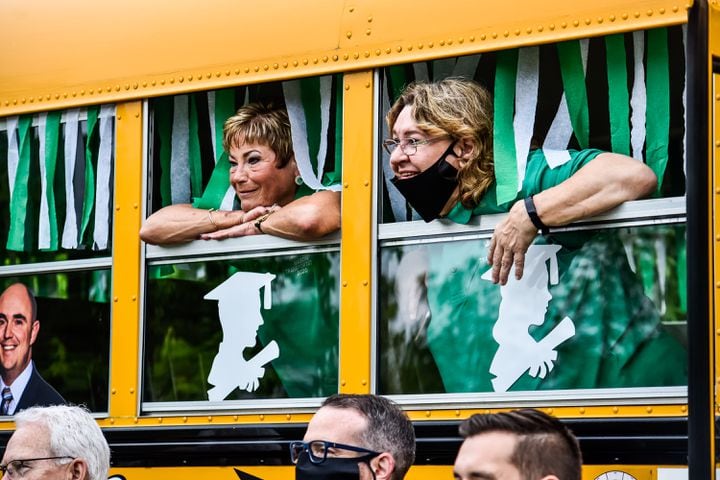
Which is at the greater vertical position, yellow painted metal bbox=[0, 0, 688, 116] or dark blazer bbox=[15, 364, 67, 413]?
yellow painted metal bbox=[0, 0, 688, 116]

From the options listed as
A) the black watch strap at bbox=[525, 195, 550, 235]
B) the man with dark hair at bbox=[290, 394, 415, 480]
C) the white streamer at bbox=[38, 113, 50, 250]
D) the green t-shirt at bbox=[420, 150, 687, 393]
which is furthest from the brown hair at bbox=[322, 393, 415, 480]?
the white streamer at bbox=[38, 113, 50, 250]

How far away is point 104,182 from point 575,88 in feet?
5.41

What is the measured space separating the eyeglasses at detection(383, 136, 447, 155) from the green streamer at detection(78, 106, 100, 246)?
3.69 feet

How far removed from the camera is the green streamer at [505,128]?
4.28 m

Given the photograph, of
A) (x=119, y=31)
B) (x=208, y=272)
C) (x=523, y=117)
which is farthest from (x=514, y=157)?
(x=119, y=31)

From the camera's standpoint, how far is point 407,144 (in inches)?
175

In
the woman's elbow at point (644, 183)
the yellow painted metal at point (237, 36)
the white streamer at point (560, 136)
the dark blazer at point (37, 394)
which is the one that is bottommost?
the dark blazer at point (37, 394)

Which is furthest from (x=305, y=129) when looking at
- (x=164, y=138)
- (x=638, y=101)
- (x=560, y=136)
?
(x=638, y=101)

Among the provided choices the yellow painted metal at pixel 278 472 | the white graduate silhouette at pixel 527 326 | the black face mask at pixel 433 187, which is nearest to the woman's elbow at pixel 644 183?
the white graduate silhouette at pixel 527 326

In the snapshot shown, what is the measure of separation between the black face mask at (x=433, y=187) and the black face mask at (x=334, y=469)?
0.83m

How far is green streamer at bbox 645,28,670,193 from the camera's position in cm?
406

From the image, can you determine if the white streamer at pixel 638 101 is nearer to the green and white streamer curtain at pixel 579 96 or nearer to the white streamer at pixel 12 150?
the green and white streamer curtain at pixel 579 96

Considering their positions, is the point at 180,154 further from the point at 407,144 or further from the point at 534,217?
the point at 534,217

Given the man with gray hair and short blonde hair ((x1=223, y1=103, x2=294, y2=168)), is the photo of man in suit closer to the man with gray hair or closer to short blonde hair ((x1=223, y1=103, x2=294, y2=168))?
the man with gray hair
